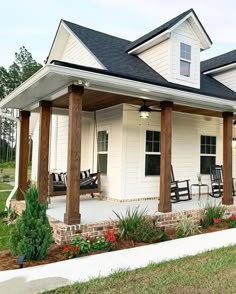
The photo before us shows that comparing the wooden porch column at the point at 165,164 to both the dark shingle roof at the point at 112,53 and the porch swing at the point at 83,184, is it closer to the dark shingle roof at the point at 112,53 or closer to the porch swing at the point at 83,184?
the dark shingle roof at the point at 112,53

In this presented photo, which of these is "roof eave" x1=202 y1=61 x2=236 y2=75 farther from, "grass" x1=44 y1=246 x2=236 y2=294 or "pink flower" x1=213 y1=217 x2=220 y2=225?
"grass" x1=44 y1=246 x2=236 y2=294

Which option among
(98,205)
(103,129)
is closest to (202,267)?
(98,205)

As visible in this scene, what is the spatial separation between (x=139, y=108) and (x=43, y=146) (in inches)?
115

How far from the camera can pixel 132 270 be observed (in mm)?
3988

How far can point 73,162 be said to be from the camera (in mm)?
5309

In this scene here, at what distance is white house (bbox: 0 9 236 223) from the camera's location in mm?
6230

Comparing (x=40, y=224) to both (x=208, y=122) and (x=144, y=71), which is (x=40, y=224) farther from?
(x=208, y=122)

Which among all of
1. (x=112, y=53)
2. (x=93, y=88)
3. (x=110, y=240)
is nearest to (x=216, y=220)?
(x=110, y=240)

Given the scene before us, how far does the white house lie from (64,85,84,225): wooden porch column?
2 cm

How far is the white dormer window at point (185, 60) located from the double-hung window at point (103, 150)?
294 cm

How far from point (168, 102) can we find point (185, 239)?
3.06 meters

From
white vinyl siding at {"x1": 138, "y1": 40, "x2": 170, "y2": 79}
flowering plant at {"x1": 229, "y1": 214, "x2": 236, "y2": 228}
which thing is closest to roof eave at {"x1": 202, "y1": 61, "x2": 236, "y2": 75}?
white vinyl siding at {"x1": 138, "y1": 40, "x2": 170, "y2": 79}

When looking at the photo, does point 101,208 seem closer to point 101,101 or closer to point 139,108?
point 101,101

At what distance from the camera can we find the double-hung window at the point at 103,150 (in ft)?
29.1
